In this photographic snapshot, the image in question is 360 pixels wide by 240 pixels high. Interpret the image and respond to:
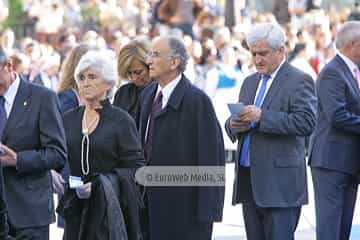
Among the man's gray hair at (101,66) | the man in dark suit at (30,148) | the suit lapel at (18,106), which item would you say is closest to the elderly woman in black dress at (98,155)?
the man's gray hair at (101,66)

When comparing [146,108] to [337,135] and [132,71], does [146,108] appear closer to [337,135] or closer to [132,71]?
[132,71]

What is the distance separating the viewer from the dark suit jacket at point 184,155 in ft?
26.4

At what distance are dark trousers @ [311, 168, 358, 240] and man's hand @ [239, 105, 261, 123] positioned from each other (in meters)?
1.19

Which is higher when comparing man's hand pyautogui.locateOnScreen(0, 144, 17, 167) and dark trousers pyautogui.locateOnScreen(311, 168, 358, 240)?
man's hand pyautogui.locateOnScreen(0, 144, 17, 167)

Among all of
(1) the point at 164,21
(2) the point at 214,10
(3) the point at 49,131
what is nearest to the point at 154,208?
(3) the point at 49,131

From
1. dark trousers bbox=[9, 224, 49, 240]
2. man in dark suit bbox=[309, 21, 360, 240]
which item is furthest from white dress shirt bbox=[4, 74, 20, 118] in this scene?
man in dark suit bbox=[309, 21, 360, 240]

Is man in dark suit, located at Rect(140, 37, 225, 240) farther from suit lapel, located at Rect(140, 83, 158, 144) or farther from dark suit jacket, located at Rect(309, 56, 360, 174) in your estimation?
dark suit jacket, located at Rect(309, 56, 360, 174)

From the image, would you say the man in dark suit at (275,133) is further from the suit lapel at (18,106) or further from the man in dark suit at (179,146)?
the suit lapel at (18,106)

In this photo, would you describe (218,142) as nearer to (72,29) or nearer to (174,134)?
(174,134)

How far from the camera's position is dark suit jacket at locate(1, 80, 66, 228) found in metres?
7.16

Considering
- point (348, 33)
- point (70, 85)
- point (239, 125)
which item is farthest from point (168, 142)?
point (348, 33)

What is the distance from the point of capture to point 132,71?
30.4 feet

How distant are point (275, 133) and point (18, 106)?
6.79ft

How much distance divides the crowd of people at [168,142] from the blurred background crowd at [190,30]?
5.39 meters
